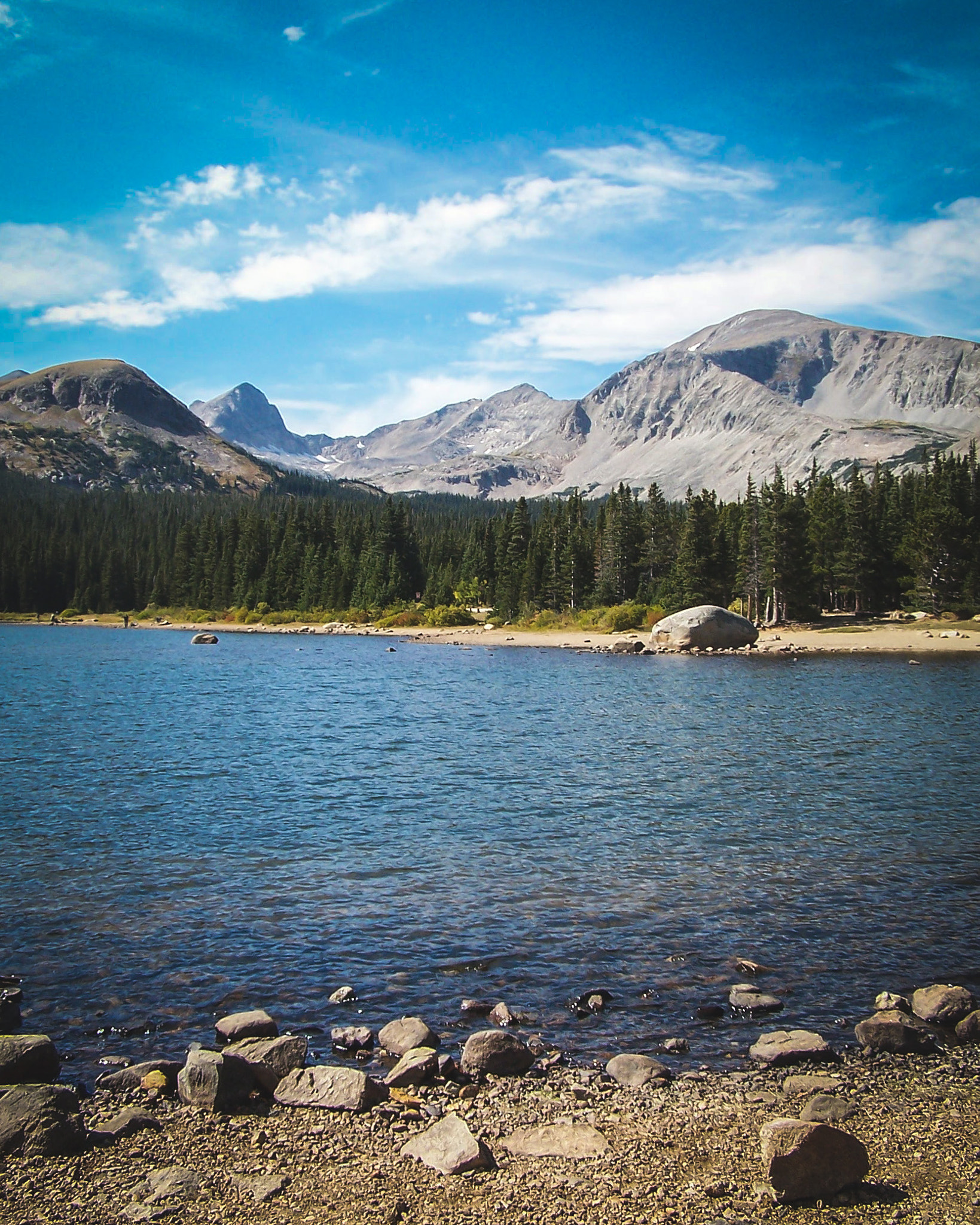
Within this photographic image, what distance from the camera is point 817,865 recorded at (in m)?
17.1

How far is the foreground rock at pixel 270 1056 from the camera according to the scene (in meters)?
9.24

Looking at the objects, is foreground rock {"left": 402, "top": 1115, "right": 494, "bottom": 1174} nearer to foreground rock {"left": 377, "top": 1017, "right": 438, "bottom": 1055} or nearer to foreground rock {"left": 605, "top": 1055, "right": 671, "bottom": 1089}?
foreground rock {"left": 377, "top": 1017, "right": 438, "bottom": 1055}

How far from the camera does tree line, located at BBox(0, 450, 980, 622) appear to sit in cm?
8831

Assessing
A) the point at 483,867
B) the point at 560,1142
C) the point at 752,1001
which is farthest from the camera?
the point at 483,867

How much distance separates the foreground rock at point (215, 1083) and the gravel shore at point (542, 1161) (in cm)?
14

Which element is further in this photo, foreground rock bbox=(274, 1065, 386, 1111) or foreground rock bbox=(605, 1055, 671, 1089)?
foreground rock bbox=(605, 1055, 671, 1089)

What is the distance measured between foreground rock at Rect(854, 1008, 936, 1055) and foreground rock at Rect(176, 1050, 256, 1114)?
7402mm

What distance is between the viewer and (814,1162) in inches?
290

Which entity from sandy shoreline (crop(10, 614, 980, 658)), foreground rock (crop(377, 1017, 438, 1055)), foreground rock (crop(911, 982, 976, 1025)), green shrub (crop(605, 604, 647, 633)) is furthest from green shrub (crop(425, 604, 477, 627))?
foreground rock (crop(377, 1017, 438, 1055))

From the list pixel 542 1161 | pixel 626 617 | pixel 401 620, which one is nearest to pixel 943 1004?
pixel 542 1161

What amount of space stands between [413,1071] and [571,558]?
98.1m

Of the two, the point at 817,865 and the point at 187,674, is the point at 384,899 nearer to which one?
the point at 817,865

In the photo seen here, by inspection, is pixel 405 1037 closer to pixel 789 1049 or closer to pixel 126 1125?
pixel 126 1125

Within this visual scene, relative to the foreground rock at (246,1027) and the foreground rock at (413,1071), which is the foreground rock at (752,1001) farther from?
the foreground rock at (246,1027)
